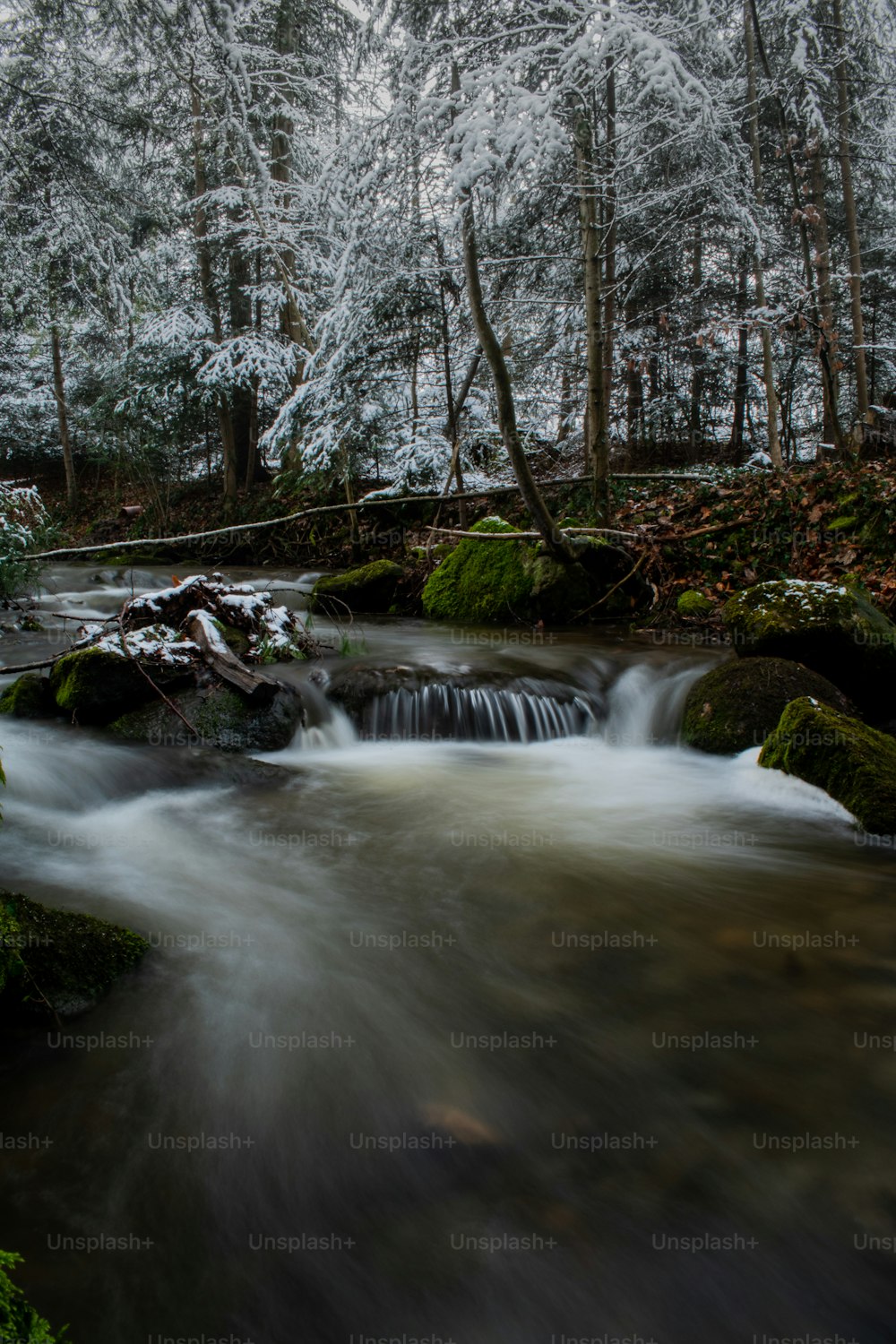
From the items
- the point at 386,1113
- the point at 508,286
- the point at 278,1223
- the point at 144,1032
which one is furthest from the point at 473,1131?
the point at 508,286

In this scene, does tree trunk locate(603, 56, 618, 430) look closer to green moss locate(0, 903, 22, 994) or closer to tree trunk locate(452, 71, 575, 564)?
tree trunk locate(452, 71, 575, 564)

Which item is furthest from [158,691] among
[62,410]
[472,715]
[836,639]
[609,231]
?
[62,410]

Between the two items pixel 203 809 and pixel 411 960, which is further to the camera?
pixel 203 809

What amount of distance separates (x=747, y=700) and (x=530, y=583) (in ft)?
14.7

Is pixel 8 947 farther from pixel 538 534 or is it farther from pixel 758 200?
pixel 758 200

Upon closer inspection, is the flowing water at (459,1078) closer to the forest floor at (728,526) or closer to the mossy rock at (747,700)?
the mossy rock at (747,700)

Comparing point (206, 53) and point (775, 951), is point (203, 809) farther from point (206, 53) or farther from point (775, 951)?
point (206, 53)

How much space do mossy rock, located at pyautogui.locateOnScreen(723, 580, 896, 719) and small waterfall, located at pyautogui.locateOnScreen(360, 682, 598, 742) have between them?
1663mm

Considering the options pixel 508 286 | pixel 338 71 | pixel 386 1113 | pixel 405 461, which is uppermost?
pixel 338 71

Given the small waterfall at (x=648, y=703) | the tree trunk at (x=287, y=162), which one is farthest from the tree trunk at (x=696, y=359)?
the small waterfall at (x=648, y=703)

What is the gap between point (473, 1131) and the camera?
214 centimetres

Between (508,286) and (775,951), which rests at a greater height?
(508,286)

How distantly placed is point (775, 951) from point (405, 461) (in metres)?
9.66

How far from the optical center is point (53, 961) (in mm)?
→ 2477
